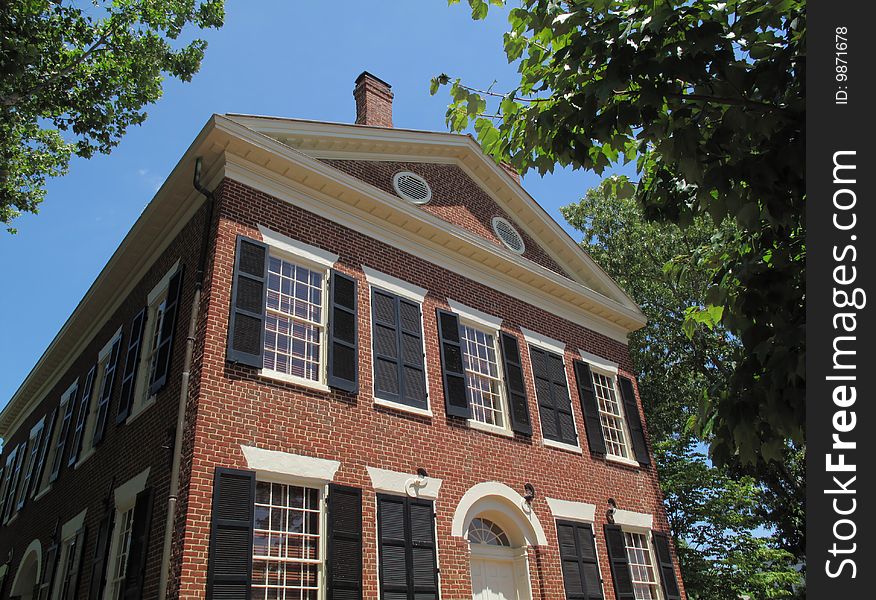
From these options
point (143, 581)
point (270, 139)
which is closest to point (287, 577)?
point (143, 581)

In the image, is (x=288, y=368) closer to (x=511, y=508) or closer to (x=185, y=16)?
(x=511, y=508)

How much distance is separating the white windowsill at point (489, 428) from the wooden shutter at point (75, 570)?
6.80 metres

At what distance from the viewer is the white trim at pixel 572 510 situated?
11.6 meters

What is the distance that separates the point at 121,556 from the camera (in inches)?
359

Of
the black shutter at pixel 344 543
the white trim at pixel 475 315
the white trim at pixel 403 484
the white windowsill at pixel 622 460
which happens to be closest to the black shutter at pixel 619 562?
the white windowsill at pixel 622 460

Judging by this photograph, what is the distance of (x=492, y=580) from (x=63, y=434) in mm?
10024

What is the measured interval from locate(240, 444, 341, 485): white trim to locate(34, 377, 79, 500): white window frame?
25.2 feet

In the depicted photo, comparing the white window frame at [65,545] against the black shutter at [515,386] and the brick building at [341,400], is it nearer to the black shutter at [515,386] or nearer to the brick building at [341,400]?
the brick building at [341,400]

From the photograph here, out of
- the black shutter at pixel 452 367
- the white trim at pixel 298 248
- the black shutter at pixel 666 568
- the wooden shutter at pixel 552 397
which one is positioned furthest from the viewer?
the black shutter at pixel 666 568

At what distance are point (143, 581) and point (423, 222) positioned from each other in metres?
7.32

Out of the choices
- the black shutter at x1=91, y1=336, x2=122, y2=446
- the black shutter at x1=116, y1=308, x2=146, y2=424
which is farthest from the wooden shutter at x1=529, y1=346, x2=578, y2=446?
the black shutter at x1=91, y1=336, x2=122, y2=446

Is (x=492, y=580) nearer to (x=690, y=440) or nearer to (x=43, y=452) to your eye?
(x=43, y=452)

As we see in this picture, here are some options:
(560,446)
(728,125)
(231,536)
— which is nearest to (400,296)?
(560,446)

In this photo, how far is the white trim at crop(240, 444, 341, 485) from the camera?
319 inches
